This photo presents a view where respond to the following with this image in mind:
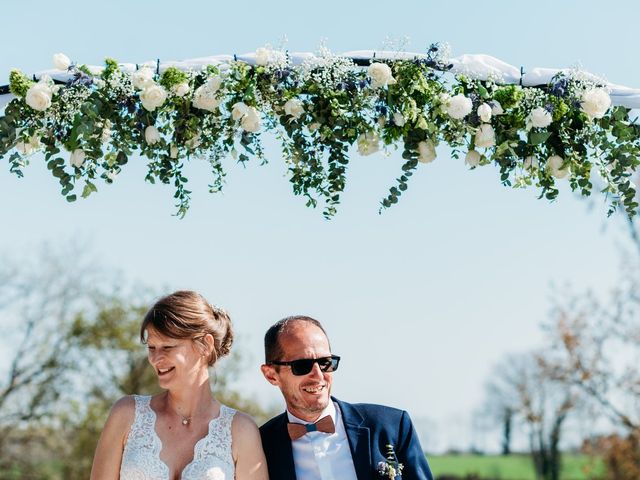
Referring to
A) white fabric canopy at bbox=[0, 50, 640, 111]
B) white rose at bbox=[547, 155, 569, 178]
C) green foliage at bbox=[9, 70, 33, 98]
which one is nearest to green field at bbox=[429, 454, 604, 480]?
white rose at bbox=[547, 155, 569, 178]

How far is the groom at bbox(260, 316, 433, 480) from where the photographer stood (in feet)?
15.2

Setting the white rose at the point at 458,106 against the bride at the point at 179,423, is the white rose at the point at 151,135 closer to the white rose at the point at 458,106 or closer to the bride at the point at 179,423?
the bride at the point at 179,423

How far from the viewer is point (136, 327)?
25.1 metres

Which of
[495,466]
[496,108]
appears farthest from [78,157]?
[495,466]

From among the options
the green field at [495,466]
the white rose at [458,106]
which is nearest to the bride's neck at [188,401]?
the white rose at [458,106]

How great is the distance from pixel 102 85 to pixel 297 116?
1069 mm

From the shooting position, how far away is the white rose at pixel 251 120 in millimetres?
5145

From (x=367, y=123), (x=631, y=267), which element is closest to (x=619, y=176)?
(x=367, y=123)

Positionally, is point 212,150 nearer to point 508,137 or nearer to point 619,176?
point 508,137

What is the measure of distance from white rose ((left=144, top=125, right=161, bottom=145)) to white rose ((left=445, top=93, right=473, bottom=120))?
1.60m

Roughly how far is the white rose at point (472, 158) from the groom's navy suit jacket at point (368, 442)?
1531mm

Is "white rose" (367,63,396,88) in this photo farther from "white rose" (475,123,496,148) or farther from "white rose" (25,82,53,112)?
"white rose" (25,82,53,112)

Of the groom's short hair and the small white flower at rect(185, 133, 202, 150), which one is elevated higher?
the small white flower at rect(185, 133, 202, 150)

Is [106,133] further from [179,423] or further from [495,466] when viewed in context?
[495,466]
